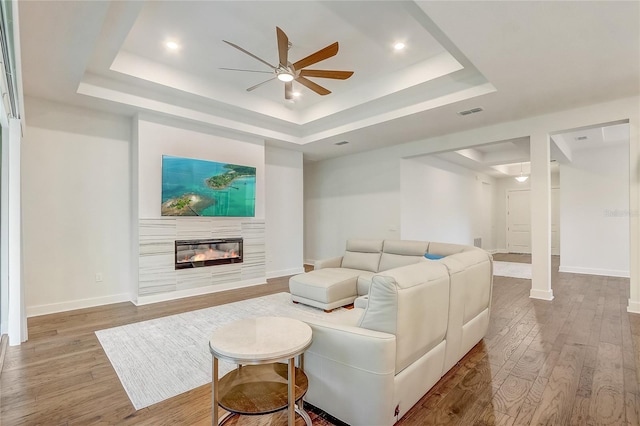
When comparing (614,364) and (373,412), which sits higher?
(373,412)

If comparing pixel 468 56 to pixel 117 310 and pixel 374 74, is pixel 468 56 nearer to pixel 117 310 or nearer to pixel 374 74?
pixel 374 74

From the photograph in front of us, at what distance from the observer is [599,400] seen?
2.12 m

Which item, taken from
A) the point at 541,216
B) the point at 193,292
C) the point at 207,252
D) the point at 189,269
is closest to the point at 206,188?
the point at 207,252

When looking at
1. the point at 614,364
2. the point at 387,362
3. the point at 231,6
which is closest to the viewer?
the point at 387,362

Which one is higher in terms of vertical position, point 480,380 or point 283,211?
point 283,211

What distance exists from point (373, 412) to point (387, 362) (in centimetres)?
29

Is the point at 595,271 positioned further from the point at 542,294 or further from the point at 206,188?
the point at 206,188

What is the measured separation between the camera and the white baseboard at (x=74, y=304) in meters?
4.00

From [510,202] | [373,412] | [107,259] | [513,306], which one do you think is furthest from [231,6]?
[510,202]

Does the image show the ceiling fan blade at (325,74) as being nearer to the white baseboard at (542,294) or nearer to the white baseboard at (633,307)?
the white baseboard at (542,294)

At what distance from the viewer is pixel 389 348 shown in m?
1.65

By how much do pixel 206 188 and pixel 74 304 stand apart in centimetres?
241

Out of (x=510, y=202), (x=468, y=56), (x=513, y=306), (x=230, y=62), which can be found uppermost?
(x=230, y=62)

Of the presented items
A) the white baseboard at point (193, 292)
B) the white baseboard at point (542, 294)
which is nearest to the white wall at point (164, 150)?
the white baseboard at point (193, 292)
